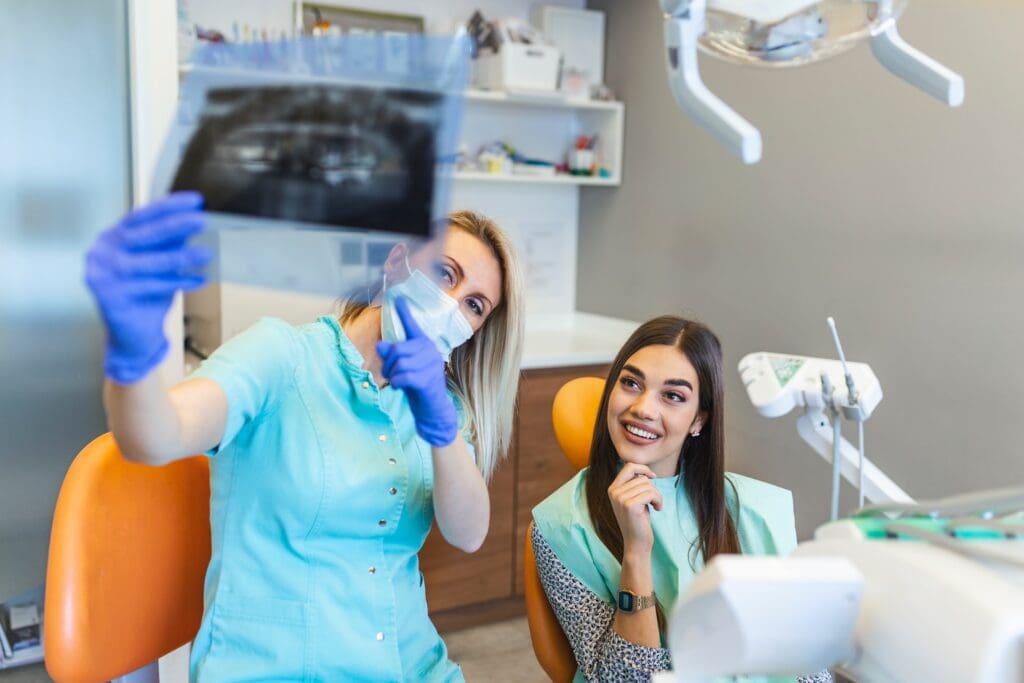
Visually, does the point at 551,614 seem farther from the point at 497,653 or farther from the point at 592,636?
the point at 497,653

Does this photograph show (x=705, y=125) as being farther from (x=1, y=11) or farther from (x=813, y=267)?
(x=813, y=267)

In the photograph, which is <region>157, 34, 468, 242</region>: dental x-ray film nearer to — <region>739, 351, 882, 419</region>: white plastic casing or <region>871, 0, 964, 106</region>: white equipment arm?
<region>871, 0, 964, 106</region>: white equipment arm

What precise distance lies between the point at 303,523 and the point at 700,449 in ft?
2.24

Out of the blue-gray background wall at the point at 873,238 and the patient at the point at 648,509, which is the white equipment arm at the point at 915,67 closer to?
the patient at the point at 648,509

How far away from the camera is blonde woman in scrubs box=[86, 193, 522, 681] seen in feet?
3.42

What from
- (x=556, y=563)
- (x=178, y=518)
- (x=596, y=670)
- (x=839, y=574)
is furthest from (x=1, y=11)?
(x=839, y=574)

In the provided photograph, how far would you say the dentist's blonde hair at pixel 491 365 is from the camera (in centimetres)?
127

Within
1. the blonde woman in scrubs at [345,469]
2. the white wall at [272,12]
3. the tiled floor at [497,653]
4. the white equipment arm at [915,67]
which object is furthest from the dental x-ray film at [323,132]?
the tiled floor at [497,653]

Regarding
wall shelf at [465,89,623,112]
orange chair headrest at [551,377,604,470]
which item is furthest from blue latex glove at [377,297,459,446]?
wall shelf at [465,89,623,112]

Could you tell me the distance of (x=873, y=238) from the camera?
2217mm

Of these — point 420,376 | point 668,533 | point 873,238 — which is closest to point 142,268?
point 420,376

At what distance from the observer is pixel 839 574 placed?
74cm

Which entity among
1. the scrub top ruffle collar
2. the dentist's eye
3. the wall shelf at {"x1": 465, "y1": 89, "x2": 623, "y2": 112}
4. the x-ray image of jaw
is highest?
the wall shelf at {"x1": 465, "y1": 89, "x2": 623, "y2": 112}

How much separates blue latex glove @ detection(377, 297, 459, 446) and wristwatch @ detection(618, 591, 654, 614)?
0.36 m
